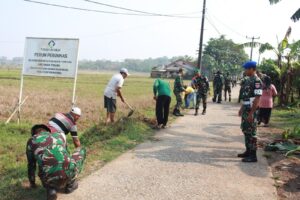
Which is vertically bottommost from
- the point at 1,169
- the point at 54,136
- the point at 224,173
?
the point at 1,169

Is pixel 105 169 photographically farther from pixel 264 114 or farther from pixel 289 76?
pixel 289 76

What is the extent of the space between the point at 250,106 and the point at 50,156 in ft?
12.1

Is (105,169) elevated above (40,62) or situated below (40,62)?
below

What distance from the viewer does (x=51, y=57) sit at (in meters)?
11.0

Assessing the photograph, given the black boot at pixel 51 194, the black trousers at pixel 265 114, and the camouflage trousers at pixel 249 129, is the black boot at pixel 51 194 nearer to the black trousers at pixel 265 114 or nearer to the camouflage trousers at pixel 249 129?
the camouflage trousers at pixel 249 129

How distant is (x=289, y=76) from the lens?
17.2m

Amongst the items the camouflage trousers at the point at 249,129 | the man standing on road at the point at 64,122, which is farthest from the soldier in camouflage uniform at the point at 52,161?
the camouflage trousers at the point at 249,129

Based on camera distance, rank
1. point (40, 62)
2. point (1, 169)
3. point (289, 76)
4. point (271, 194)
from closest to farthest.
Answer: point (271, 194) → point (1, 169) → point (40, 62) → point (289, 76)

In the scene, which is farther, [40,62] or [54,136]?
[40,62]

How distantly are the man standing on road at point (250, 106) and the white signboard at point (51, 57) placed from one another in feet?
18.7

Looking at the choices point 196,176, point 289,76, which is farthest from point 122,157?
point 289,76

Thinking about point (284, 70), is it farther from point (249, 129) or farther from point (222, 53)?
point (222, 53)

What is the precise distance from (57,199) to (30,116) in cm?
803

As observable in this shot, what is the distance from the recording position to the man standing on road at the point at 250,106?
21.1ft
